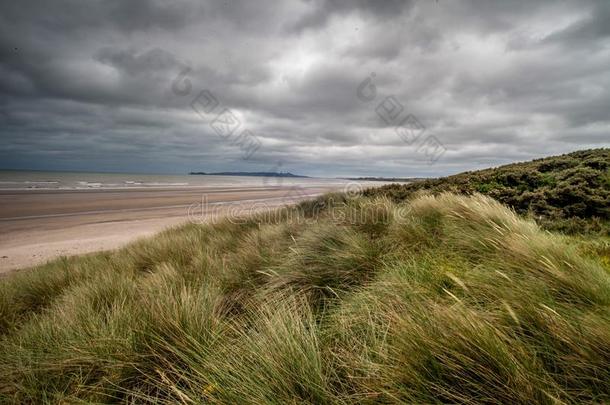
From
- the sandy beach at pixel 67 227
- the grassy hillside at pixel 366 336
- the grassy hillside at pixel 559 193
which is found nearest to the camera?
the grassy hillside at pixel 366 336

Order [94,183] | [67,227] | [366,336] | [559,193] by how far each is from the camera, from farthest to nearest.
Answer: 1. [94,183]
2. [67,227]
3. [559,193]
4. [366,336]

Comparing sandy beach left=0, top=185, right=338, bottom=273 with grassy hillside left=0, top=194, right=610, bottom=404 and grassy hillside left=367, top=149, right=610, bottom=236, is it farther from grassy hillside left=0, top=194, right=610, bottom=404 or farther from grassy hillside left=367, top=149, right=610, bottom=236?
grassy hillside left=367, top=149, right=610, bottom=236

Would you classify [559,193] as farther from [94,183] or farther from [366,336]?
[94,183]

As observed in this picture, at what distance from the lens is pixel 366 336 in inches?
77.5

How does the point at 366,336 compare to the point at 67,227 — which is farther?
the point at 67,227

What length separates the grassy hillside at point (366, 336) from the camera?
4.64ft

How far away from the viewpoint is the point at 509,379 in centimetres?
130

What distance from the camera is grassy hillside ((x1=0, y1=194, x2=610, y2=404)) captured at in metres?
1.41

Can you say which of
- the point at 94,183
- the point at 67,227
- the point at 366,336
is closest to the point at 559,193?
the point at 366,336

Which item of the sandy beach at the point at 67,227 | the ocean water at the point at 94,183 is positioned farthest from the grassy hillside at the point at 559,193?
the ocean water at the point at 94,183

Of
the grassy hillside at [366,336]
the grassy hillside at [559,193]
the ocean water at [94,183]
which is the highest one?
the grassy hillside at [559,193]

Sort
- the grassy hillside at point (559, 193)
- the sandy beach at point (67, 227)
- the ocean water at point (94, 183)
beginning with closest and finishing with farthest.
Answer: the grassy hillside at point (559, 193)
the sandy beach at point (67, 227)
the ocean water at point (94, 183)

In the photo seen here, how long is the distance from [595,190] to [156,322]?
26.8 feet

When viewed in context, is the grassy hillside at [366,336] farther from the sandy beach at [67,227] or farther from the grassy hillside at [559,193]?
the sandy beach at [67,227]
